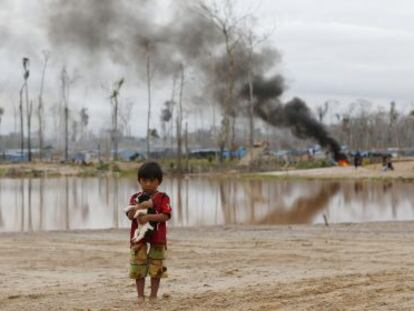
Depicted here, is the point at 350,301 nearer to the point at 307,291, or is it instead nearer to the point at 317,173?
the point at 307,291

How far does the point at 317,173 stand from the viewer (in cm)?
5700

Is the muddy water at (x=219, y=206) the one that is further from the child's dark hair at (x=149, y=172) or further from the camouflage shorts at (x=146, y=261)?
the child's dark hair at (x=149, y=172)

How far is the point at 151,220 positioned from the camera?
690cm

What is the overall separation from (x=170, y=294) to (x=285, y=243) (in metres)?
6.47

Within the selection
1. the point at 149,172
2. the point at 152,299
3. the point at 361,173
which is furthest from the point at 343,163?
the point at 149,172

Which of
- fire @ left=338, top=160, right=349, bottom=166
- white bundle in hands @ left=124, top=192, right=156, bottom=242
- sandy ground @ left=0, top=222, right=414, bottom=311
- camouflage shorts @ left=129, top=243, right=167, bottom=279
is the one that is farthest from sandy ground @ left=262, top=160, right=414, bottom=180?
white bundle in hands @ left=124, top=192, right=156, bottom=242

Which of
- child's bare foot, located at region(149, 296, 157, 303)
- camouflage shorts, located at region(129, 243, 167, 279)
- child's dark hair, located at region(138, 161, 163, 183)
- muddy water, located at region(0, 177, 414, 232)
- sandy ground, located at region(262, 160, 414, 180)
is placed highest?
child's dark hair, located at region(138, 161, 163, 183)

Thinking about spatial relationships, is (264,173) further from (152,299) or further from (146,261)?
(146,261)

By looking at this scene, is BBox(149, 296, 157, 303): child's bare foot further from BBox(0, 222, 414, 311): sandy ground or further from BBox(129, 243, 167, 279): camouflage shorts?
BBox(129, 243, 167, 279): camouflage shorts

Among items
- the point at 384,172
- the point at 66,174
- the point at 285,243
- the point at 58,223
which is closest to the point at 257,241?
the point at 285,243

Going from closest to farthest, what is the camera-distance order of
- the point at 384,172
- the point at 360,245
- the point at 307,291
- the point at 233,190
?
the point at 307,291, the point at 360,245, the point at 233,190, the point at 384,172

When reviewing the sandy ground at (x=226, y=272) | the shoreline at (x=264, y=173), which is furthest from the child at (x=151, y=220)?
the shoreline at (x=264, y=173)

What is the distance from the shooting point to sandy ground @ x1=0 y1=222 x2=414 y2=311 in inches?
283

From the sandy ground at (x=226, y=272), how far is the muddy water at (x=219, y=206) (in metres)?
5.31
